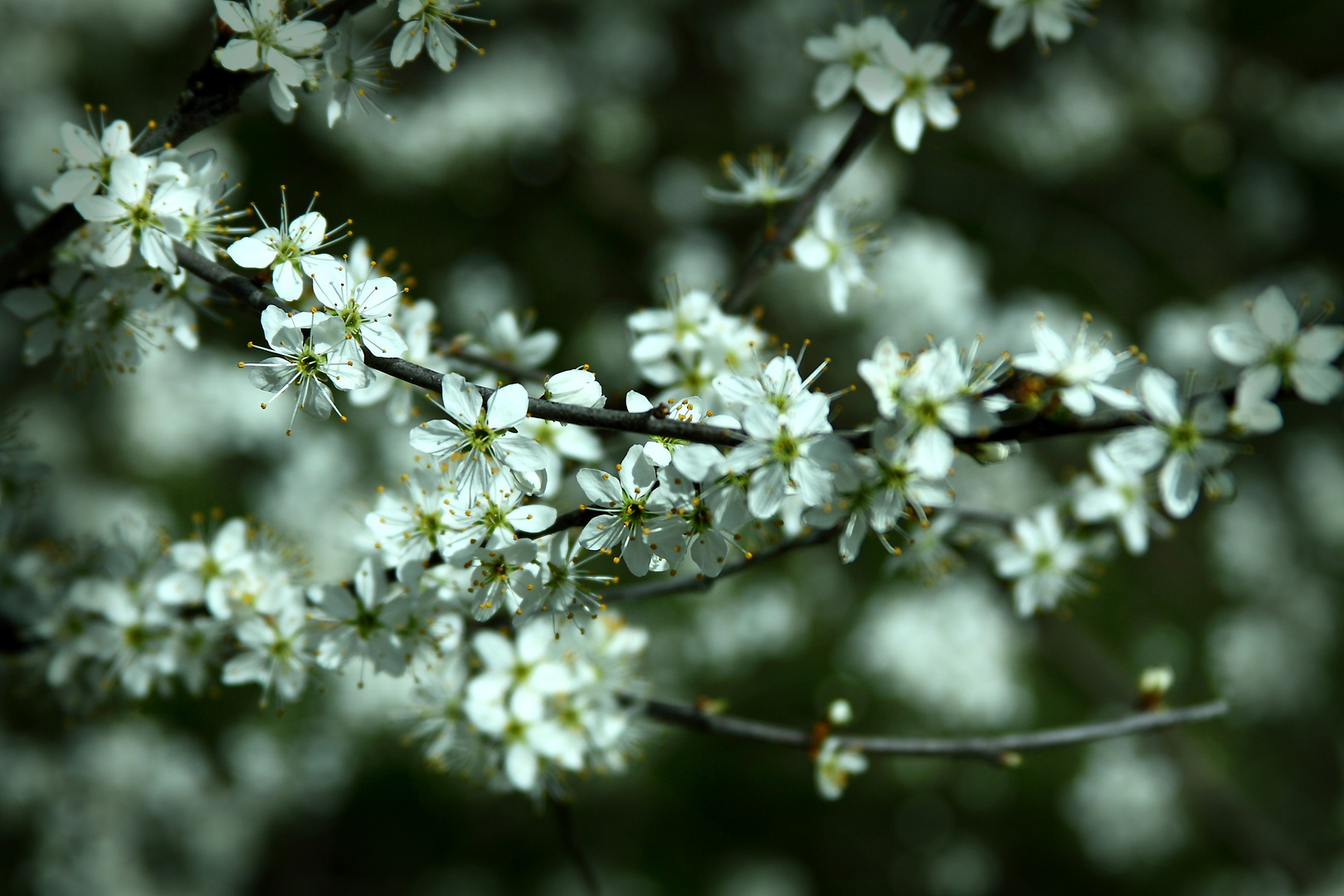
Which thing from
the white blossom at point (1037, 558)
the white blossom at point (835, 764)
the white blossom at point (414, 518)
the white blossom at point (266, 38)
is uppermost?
the white blossom at point (266, 38)

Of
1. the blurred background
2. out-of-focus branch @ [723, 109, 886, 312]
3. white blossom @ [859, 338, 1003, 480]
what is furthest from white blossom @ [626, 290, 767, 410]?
the blurred background

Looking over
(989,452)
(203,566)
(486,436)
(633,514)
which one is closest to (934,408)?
(989,452)

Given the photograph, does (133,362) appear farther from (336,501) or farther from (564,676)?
(336,501)

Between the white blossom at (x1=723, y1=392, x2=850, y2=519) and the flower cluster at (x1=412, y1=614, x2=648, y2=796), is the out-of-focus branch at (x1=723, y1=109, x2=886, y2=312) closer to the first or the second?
the white blossom at (x1=723, y1=392, x2=850, y2=519)

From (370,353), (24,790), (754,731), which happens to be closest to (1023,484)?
(754,731)

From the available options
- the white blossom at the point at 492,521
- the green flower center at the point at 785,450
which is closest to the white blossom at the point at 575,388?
the white blossom at the point at 492,521

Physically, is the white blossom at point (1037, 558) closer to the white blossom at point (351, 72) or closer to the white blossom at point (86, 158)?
the white blossom at point (351, 72)
